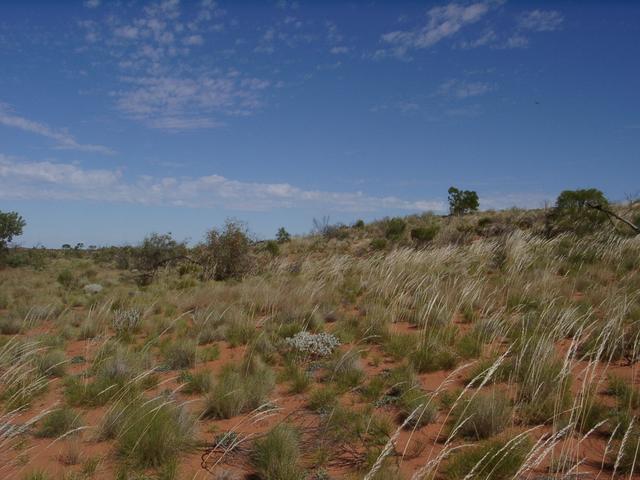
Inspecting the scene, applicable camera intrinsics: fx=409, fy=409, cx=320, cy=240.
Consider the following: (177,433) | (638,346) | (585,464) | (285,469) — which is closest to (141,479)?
(177,433)

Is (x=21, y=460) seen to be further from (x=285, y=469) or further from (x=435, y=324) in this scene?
(x=435, y=324)

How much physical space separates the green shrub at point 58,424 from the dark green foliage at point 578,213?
16240 millimetres

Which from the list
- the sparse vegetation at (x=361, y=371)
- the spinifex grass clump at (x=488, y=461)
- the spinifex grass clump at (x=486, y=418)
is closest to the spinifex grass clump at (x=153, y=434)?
the sparse vegetation at (x=361, y=371)

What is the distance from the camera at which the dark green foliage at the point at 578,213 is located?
1609 cm

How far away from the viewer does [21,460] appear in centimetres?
421

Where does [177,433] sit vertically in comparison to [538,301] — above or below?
below

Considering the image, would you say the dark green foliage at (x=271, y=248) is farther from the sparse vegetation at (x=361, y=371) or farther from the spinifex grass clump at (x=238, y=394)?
the spinifex grass clump at (x=238, y=394)

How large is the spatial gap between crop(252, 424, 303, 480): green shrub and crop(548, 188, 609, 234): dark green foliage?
14.9 m

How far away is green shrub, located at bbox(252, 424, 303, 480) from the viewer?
12.2ft

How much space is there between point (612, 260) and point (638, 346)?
640cm

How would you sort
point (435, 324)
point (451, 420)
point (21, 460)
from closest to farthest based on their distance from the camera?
point (21, 460) → point (451, 420) → point (435, 324)

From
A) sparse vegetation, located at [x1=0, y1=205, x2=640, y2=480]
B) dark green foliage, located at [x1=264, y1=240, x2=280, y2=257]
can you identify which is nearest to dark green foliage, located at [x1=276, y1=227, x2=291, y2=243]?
dark green foliage, located at [x1=264, y1=240, x2=280, y2=257]

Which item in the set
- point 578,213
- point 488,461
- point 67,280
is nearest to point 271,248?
point 67,280

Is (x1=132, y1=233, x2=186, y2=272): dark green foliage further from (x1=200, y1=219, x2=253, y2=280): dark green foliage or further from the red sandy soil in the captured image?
the red sandy soil
